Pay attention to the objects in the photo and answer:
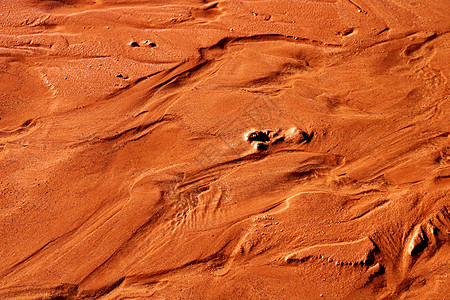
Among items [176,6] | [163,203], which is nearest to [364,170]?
[163,203]

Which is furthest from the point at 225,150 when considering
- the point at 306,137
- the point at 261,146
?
the point at 306,137

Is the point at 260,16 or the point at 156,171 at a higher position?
the point at 260,16

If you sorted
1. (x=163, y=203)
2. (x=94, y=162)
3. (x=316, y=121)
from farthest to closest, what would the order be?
(x=316, y=121), (x=94, y=162), (x=163, y=203)

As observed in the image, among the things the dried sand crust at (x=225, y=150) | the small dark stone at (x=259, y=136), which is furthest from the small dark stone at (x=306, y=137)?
the small dark stone at (x=259, y=136)

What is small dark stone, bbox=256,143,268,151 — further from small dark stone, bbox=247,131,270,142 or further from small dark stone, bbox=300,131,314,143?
small dark stone, bbox=300,131,314,143

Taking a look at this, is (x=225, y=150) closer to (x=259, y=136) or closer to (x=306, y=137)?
(x=259, y=136)

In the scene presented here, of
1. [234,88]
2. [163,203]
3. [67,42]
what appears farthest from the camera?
[67,42]

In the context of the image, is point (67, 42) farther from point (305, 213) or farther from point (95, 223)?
point (305, 213)

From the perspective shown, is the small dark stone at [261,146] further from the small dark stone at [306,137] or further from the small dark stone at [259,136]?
the small dark stone at [306,137]
